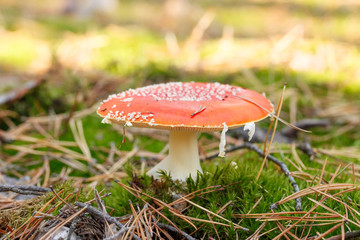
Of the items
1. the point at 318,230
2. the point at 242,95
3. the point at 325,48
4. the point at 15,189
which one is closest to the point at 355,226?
the point at 318,230

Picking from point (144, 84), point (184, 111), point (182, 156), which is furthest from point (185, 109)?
point (144, 84)

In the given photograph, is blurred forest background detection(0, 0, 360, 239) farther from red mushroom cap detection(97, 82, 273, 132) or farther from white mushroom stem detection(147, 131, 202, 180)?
red mushroom cap detection(97, 82, 273, 132)

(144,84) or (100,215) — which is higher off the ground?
(100,215)

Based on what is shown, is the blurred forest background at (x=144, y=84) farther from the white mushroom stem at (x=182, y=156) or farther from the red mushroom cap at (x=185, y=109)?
the red mushroom cap at (x=185, y=109)

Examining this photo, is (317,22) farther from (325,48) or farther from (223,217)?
(223,217)

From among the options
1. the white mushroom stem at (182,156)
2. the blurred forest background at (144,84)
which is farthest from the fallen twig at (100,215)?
the white mushroom stem at (182,156)

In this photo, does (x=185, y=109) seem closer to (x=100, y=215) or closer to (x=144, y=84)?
(x=100, y=215)

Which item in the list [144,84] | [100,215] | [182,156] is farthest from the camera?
[144,84]
